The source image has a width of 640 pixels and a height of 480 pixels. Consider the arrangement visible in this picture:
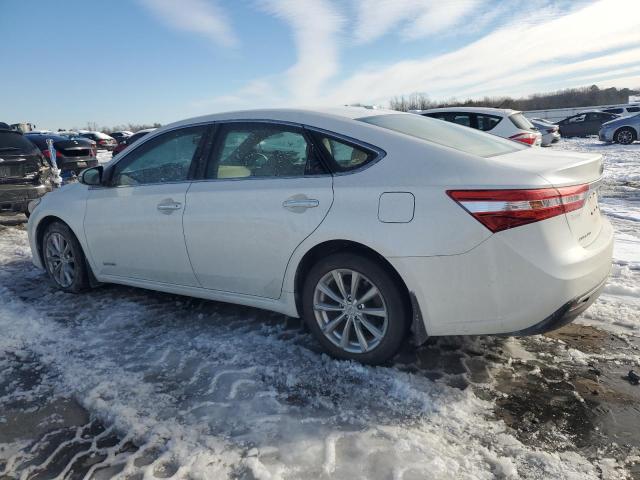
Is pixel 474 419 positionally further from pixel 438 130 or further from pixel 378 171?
pixel 438 130

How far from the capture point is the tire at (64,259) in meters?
4.59

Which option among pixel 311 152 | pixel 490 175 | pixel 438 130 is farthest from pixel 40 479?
pixel 438 130

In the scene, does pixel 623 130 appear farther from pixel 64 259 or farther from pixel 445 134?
pixel 64 259

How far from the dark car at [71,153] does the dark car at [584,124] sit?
2284 centimetres

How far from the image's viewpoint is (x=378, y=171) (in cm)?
288

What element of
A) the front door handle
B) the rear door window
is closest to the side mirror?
the front door handle

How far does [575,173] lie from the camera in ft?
9.11

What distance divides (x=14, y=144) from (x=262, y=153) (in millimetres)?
6170

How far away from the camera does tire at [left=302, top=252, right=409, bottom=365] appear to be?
9.46 feet

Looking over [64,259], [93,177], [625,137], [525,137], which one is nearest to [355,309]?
[93,177]

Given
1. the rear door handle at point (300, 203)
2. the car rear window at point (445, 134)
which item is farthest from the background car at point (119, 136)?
the rear door handle at point (300, 203)

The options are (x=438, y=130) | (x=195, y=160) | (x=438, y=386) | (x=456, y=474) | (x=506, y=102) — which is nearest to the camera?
(x=456, y=474)

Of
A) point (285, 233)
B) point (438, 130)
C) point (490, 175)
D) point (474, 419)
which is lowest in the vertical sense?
point (474, 419)

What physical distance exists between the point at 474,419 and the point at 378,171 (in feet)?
4.67
